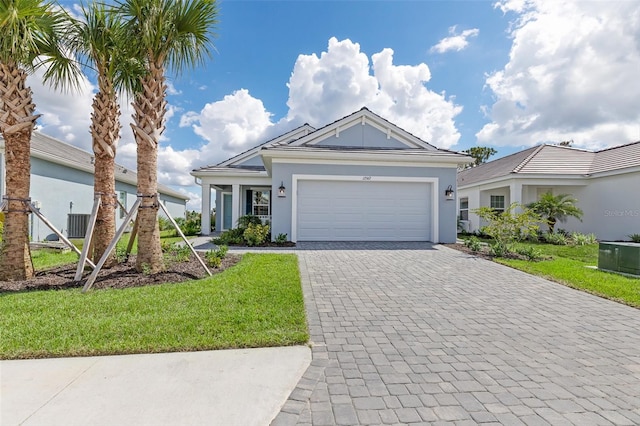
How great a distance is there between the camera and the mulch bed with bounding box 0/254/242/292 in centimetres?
536

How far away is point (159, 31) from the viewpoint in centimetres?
585

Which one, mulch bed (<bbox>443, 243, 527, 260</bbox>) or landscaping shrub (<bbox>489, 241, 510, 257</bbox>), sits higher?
landscaping shrub (<bbox>489, 241, 510, 257</bbox>)

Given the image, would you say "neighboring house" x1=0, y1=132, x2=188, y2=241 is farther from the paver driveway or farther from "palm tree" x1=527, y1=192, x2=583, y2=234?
"palm tree" x1=527, y1=192, x2=583, y2=234

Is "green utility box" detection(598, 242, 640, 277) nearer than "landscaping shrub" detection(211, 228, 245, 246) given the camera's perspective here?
Yes

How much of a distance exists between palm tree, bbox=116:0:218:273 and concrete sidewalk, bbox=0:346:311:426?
3451 mm

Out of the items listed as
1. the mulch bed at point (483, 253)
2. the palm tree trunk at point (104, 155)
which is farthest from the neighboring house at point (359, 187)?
the palm tree trunk at point (104, 155)

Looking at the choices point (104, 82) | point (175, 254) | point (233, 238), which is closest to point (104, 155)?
point (104, 82)

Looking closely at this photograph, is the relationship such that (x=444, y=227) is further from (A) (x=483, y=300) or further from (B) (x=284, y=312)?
(B) (x=284, y=312)

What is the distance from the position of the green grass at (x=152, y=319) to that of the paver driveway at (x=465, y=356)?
1.94 feet

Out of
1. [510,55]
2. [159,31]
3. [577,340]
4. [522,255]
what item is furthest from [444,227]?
[159,31]

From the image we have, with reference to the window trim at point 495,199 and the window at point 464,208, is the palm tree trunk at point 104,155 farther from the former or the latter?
the window at point 464,208

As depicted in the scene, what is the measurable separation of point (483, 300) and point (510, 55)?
1012cm

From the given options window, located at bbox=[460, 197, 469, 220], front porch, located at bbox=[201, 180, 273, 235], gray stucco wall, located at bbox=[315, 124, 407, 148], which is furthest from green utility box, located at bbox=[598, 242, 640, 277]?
front porch, located at bbox=[201, 180, 273, 235]

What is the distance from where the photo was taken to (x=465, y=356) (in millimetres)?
3195
